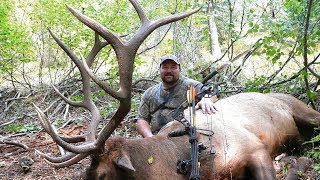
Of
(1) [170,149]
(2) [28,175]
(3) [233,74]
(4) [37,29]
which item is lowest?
(2) [28,175]

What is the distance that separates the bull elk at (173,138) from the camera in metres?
3.98

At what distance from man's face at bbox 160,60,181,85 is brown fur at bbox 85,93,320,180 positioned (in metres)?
0.87

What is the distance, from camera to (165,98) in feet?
21.2

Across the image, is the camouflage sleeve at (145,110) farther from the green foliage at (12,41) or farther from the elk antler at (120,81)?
the green foliage at (12,41)

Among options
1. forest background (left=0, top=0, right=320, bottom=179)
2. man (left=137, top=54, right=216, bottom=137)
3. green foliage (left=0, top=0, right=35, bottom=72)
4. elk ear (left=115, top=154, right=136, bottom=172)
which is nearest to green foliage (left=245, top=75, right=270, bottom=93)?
forest background (left=0, top=0, right=320, bottom=179)

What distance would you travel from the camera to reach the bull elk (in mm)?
3979

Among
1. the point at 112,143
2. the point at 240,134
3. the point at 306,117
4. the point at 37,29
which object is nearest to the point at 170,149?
the point at 112,143

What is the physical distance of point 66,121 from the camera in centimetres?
895

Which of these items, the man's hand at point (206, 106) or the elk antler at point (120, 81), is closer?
the elk antler at point (120, 81)

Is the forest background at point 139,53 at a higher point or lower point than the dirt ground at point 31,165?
higher

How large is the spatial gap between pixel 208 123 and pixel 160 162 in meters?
1.04

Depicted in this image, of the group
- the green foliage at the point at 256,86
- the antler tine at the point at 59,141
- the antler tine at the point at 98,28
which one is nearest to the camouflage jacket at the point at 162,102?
the green foliage at the point at 256,86

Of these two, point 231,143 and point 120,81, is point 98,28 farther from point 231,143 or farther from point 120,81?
point 231,143

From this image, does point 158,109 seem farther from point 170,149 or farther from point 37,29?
point 37,29
